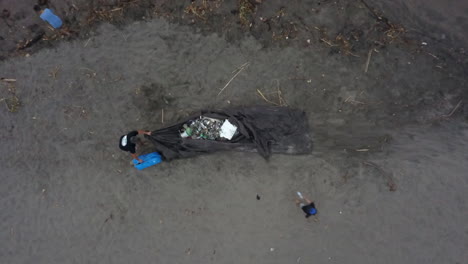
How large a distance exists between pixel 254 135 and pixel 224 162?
0.62 meters

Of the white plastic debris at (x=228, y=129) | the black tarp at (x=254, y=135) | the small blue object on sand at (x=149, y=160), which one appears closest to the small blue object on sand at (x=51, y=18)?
the black tarp at (x=254, y=135)

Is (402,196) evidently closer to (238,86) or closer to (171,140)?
(238,86)

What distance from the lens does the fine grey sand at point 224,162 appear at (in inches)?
145

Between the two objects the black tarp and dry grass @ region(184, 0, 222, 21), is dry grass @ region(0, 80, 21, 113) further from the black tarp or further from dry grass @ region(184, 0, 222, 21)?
dry grass @ region(184, 0, 222, 21)

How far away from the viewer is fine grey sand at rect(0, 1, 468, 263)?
3693 millimetres

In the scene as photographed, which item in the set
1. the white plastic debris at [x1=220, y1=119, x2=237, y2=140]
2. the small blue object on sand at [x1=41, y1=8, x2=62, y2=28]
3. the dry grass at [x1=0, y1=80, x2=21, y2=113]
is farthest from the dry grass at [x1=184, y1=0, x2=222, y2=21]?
the dry grass at [x1=0, y1=80, x2=21, y2=113]

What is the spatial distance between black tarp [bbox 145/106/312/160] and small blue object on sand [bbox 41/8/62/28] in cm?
226

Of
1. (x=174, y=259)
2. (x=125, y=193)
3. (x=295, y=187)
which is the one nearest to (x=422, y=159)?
(x=295, y=187)

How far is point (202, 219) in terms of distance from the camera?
3750 mm

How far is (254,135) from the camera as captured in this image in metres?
3.61

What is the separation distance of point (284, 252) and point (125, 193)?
2554mm

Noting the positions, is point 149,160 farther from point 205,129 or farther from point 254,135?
point 254,135

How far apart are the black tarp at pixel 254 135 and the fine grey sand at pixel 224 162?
154mm

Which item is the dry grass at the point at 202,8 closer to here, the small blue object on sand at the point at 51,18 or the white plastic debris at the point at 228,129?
the white plastic debris at the point at 228,129
